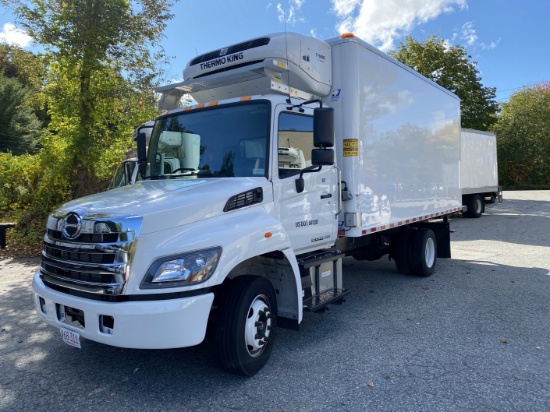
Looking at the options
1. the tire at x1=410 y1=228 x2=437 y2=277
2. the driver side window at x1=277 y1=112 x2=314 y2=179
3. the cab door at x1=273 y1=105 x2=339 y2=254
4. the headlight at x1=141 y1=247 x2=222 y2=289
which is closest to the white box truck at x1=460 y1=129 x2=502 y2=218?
the tire at x1=410 y1=228 x2=437 y2=277

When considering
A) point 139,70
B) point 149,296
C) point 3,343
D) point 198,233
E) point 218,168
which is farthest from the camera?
point 139,70

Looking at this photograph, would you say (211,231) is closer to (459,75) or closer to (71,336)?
(71,336)

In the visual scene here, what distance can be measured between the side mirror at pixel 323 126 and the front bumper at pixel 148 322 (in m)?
1.80

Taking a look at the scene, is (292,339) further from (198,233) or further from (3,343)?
(3,343)

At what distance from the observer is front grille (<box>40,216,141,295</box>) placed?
3014 mm

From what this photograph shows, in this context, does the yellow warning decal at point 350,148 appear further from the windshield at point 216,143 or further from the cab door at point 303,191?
the windshield at point 216,143

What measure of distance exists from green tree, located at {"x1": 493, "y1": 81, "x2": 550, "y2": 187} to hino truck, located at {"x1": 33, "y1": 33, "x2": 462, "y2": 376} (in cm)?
3990

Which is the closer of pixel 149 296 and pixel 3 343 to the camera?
pixel 149 296

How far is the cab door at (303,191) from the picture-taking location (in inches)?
162

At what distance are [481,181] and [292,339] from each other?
1735 cm

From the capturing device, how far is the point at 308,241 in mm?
4547

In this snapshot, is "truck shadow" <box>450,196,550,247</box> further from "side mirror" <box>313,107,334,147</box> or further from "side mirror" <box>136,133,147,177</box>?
"side mirror" <box>136,133,147,177</box>

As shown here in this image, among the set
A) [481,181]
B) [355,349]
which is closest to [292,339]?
[355,349]

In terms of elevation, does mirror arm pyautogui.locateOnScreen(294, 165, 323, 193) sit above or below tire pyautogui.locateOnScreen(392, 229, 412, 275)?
above
